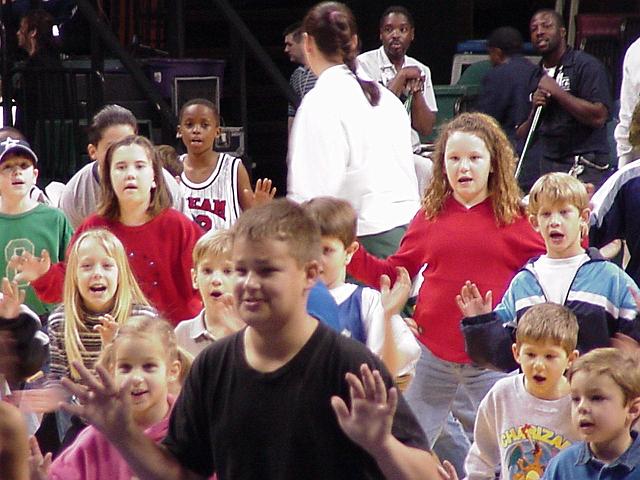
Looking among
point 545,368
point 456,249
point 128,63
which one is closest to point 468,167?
point 456,249

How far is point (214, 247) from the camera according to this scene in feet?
18.6

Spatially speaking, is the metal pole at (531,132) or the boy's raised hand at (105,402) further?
the metal pole at (531,132)

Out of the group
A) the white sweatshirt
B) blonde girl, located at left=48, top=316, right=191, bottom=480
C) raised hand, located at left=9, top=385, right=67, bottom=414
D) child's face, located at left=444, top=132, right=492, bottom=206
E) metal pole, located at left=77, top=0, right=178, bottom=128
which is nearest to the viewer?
blonde girl, located at left=48, top=316, right=191, bottom=480

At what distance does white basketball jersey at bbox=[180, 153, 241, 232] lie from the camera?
316 inches

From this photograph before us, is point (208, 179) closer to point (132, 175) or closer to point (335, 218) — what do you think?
point (132, 175)

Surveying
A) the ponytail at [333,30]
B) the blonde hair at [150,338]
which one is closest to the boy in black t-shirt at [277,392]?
the blonde hair at [150,338]

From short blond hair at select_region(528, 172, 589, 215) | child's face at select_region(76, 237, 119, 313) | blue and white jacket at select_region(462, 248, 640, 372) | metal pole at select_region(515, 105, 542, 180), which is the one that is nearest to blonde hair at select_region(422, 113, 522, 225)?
short blond hair at select_region(528, 172, 589, 215)

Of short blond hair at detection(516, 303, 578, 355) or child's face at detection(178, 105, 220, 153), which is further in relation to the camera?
child's face at detection(178, 105, 220, 153)

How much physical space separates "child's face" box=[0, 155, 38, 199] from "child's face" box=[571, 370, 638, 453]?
10.5ft

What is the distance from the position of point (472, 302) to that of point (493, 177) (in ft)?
2.37

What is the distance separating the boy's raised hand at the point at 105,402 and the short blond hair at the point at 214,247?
2.28 meters

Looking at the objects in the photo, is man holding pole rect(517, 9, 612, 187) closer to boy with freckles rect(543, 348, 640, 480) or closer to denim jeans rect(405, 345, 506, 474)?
denim jeans rect(405, 345, 506, 474)

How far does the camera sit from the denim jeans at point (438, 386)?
6156mm

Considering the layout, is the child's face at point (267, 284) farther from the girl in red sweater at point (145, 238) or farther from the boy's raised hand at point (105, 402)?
the girl in red sweater at point (145, 238)
